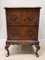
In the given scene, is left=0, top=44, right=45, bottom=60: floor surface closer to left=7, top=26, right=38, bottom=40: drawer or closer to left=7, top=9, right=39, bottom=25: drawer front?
left=7, top=26, right=38, bottom=40: drawer

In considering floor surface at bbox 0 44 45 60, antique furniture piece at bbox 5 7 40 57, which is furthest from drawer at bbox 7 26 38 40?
floor surface at bbox 0 44 45 60

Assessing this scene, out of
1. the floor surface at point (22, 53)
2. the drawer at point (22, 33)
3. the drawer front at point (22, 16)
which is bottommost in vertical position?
the floor surface at point (22, 53)

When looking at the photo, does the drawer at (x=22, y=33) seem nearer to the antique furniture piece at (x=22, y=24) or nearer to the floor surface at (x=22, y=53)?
the antique furniture piece at (x=22, y=24)

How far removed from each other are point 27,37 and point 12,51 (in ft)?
1.47

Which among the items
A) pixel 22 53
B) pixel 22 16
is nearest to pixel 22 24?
pixel 22 16

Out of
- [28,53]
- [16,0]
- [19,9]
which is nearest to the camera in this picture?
[19,9]

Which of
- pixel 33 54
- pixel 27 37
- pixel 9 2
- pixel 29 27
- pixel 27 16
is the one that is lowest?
pixel 33 54

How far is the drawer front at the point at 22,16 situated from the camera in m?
1.90

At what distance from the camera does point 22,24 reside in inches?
77.4

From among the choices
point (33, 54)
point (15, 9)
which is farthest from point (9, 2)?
point (33, 54)

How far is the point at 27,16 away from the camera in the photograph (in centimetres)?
193

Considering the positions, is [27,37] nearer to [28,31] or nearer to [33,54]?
[28,31]

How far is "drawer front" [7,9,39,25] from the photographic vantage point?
190 cm

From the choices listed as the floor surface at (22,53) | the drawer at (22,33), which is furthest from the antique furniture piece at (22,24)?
the floor surface at (22,53)
